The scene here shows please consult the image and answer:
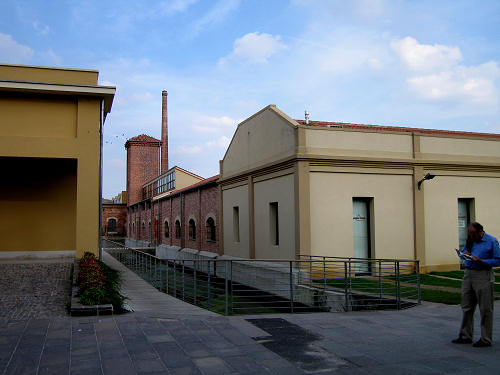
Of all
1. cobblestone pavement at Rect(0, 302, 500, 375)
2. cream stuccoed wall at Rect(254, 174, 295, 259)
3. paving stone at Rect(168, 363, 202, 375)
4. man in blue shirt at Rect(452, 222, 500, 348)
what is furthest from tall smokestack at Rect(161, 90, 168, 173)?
paving stone at Rect(168, 363, 202, 375)

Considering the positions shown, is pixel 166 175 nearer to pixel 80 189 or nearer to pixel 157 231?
pixel 157 231

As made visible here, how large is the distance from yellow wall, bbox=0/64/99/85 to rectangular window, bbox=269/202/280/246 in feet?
23.5

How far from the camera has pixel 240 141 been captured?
18.8 meters

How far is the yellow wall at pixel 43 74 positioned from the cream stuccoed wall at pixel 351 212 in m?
7.42

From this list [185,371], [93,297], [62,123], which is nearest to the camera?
[185,371]

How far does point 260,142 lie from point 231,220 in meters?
4.29

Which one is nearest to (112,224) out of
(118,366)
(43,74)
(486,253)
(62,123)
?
(43,74)

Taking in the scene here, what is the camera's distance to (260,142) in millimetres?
16656

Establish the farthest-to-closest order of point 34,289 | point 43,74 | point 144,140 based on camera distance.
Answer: point 144,140 → point 43,74 → point 34,289

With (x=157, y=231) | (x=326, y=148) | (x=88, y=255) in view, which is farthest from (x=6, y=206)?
(x=157, y=231)

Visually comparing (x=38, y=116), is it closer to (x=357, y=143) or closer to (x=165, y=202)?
(x=357, y=143)

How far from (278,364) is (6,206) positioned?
40.1ft

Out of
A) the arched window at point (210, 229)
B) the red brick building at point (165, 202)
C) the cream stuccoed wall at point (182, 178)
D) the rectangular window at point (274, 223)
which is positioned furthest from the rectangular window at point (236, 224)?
the cream stuccoed wall at point (182, 178)

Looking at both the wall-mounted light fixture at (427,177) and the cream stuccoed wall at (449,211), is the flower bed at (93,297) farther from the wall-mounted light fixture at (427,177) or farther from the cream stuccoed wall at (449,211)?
the cream stuccoed wall at (449,211)
